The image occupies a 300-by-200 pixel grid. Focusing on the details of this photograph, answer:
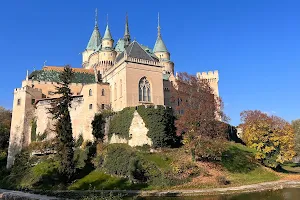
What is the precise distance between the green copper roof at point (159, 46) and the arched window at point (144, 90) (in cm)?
3228

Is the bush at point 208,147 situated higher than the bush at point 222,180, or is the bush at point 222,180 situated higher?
the bush at point 208,147

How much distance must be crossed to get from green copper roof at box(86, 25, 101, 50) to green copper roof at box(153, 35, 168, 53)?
46.8 ft

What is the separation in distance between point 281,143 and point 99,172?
25386mm

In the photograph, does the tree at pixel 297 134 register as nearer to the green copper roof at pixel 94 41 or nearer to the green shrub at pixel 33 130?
the green copper roof at pixel 94 41

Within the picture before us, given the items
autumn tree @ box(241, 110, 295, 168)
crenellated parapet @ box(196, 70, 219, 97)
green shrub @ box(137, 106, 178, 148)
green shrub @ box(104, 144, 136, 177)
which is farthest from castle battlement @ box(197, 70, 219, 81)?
green shrub @ box(104, 144, 136, 177)

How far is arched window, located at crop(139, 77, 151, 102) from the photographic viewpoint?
4475 cm

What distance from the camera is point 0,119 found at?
215ft

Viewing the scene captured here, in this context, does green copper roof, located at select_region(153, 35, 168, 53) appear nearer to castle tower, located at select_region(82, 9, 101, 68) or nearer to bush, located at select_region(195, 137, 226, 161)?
castle tower, located at select_region(82, 9, 101, 68)

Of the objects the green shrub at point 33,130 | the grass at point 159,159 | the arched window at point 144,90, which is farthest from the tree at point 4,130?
the grass at point 159,159

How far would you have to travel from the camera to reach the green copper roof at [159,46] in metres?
76.2

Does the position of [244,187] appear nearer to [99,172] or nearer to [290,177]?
[290,177]

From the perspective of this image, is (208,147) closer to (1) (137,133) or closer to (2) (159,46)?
(1) (137,133)

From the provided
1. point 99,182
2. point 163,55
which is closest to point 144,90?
Result: point 99,182

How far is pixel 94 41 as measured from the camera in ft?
250
